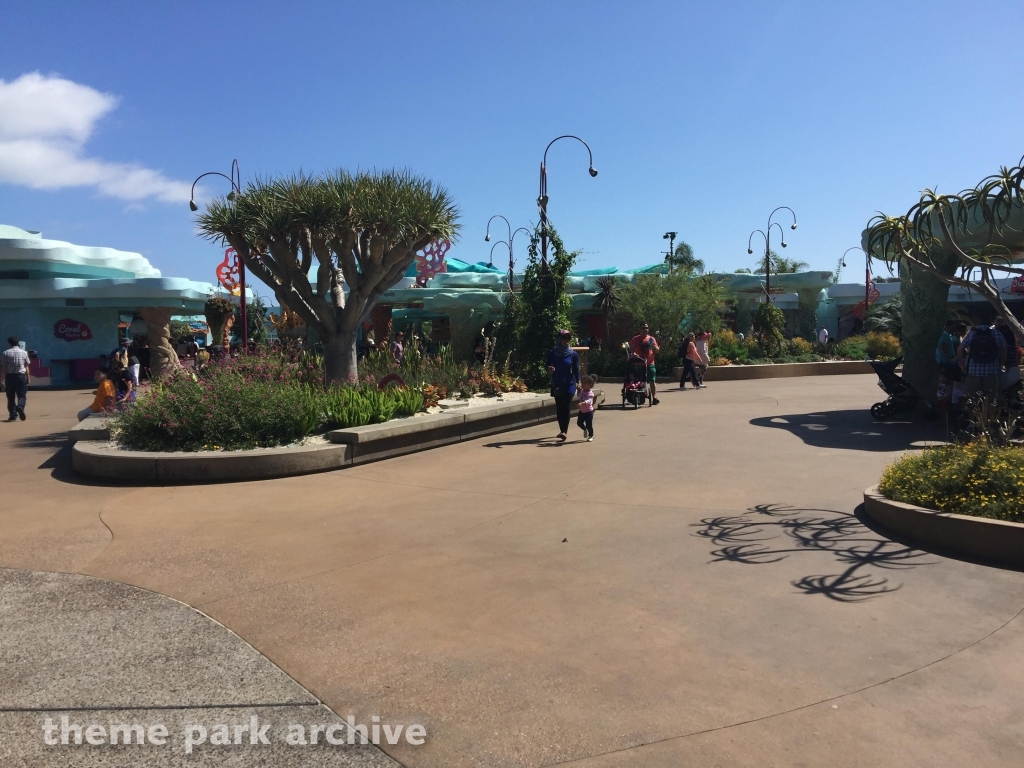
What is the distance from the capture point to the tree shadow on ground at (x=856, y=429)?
35.3 feet

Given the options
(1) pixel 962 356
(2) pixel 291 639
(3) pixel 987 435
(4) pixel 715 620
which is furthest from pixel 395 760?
(1) pixel 962 356

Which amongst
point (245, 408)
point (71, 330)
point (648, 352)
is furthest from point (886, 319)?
point (71, 330)

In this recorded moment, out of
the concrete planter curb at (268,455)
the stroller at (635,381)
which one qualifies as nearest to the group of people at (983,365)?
the stroller at (635,381)

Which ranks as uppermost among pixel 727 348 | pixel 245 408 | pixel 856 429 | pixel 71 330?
pixel 71 330

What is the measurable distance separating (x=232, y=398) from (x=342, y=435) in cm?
160

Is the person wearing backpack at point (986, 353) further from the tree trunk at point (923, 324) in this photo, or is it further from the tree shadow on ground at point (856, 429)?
the tree trunk at point (923, 324)

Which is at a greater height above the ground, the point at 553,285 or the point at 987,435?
the point at 553,285

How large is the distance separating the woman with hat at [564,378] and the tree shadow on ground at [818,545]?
471cm

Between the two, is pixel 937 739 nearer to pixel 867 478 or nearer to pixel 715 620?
pixel 715 620

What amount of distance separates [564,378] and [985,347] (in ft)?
18.0

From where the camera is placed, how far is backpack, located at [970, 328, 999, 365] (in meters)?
9.69

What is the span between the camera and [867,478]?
8469 mm

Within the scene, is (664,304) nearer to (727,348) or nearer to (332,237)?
(727,348)

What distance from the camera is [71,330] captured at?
2833 centimetres
